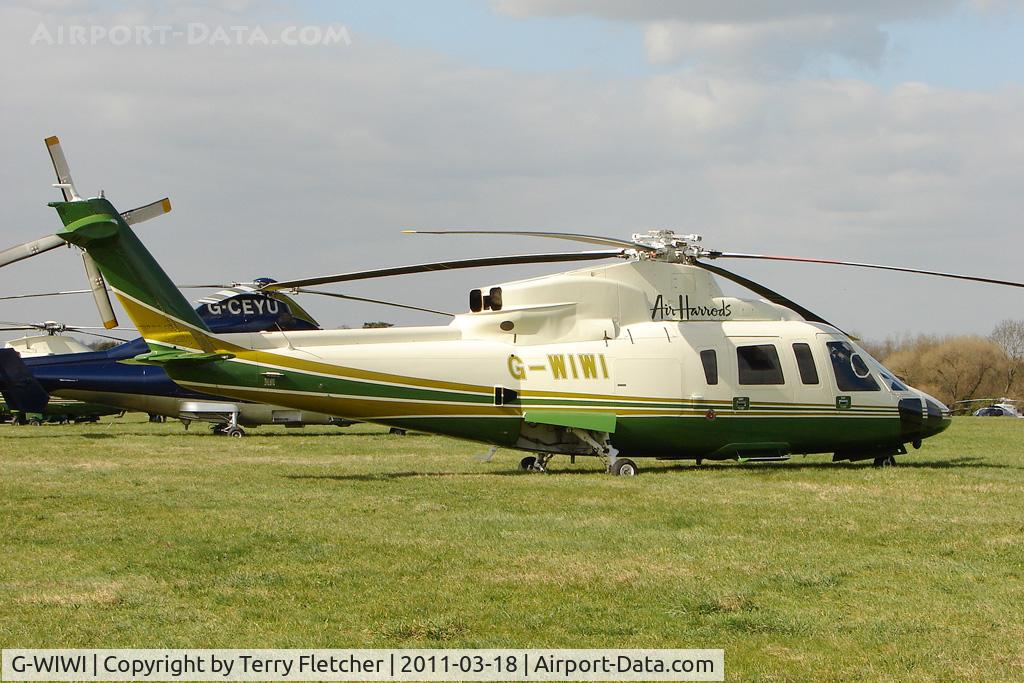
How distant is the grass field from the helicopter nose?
133cm

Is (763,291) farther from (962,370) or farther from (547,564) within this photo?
(962,370)

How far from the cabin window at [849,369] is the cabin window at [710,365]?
2213mm

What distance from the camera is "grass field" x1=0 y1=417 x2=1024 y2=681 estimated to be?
25.7ft

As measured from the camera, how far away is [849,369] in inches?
783

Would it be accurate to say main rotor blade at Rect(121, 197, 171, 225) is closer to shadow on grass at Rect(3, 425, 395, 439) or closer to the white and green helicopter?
the white and green helicopter

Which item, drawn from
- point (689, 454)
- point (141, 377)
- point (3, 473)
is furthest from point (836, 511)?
point (141, 377)

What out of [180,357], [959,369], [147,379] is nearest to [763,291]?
[180,357]

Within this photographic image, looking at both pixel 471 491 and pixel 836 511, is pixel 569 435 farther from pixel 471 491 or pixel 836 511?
pixel 836 511

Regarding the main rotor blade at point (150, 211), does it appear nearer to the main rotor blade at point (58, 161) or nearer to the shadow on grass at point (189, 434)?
the main rotor blade at point (58, 161)

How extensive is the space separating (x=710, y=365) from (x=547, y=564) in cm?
952

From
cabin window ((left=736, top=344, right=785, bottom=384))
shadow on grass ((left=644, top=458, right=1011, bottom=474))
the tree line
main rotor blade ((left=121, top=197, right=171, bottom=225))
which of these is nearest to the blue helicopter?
main rotor blade ((left=121, top=197, right=171, bottom=225))

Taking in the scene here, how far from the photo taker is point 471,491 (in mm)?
16266

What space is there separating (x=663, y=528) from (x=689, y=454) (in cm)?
710

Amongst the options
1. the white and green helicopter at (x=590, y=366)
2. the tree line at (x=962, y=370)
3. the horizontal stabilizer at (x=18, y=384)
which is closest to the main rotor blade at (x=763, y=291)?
the white and green helicopter at (x=590, y=366)
